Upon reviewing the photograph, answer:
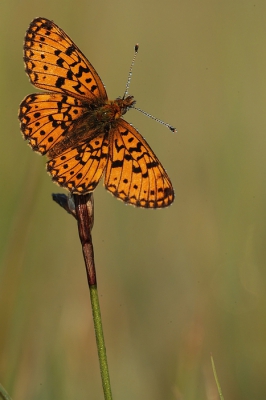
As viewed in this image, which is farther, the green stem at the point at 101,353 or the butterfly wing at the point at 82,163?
the butterfly wing at the point at 82,163

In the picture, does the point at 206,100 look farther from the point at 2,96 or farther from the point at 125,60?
the point at 2,96

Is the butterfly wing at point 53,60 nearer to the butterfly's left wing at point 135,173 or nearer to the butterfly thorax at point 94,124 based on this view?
the butterfly thorax at point 94,124

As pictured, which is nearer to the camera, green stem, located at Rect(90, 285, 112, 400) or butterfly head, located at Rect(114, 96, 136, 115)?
green stem, located at Rect(90, 285, 112, 400)

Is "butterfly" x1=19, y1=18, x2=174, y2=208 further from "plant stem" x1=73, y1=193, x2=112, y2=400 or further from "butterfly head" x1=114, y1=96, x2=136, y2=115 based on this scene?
"plant stem" x1=73, y1=193, x2=112, y2=400

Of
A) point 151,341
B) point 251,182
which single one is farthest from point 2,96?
point 151,341

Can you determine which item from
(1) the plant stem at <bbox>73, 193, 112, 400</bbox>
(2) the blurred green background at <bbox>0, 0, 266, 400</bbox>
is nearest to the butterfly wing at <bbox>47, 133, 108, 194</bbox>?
(1) the plant stem at <bbox>73, 193, 112, 400</bbox>

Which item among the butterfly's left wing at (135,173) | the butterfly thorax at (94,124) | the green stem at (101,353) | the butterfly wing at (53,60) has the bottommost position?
the green stem at (101,353)

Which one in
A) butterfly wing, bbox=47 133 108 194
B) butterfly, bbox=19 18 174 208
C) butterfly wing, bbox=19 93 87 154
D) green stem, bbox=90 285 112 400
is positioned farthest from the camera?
butterfly wing, bbox=19 93 87 154

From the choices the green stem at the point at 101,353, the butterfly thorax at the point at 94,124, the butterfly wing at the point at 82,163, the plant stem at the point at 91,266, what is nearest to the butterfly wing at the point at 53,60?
the butterfly thorax at the point at 94,124
